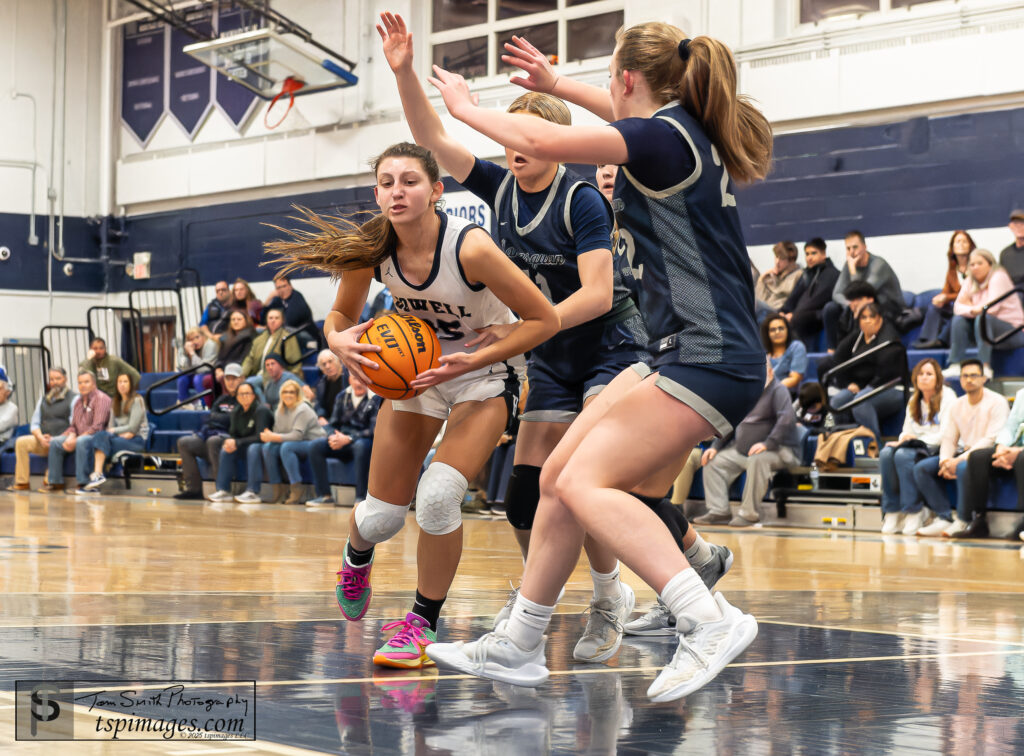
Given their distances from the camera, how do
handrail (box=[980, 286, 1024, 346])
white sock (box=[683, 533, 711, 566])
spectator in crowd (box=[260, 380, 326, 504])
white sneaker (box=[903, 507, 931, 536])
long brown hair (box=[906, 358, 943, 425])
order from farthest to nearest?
spectator in crowd (box=[260, 380, 326, 504]) < handrail (box=[980, 286, 1024, 346]) < long brown hair (box=[906, 358, 943, 425]) < white sneaker (box=[903, 507, 931, 536]) < white sock (box=[683, 533, 711, 566])

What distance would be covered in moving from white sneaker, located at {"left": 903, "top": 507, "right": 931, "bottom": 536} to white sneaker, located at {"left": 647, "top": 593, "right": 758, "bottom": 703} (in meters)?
7.46

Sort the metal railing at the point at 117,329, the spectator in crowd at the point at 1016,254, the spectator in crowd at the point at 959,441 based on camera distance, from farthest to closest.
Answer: the metal railing at the point at 117,329, the spectator in crowd at the point at 1016,254, the spectator in crowd at the point at 959,441

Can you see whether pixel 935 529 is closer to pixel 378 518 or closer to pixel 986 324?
pixel 986 324

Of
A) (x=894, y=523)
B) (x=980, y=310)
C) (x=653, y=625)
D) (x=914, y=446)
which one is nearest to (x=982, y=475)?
(x=914, y=446)

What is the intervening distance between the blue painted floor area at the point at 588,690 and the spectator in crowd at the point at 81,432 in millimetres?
12106

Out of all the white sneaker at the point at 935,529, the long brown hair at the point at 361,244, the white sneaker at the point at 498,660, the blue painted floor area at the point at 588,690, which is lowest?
the white sneaker at the point at 935,529

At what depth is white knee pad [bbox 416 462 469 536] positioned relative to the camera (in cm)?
352

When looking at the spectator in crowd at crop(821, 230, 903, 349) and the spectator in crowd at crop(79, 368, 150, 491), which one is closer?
the spectator in crowd at crop(821, 230, 903, 349)

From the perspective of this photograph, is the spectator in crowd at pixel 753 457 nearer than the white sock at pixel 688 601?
No

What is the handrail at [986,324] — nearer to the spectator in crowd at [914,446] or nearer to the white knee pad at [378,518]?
the spectator in crowd at [914,446]

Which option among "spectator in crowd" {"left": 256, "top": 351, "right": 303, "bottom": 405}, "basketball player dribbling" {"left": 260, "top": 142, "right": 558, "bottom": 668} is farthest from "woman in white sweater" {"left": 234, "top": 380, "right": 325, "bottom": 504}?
"basketball player dribbling" {"left": 260, "top": 142, "right": 558, "bottom": 668}

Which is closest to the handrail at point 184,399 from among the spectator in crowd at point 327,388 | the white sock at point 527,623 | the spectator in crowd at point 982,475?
the spectator in crowd at point 327,388

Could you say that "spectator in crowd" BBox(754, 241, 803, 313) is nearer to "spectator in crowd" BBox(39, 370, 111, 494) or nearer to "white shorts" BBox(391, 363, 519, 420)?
"spectator in crowd" BBox(39, 370, 111, 494)

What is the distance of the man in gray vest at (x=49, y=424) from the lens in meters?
16.2
